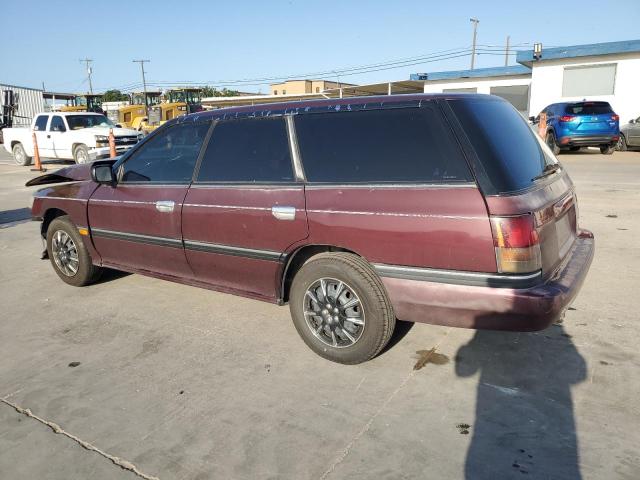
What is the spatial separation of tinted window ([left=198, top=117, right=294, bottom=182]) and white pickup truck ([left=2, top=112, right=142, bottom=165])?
12.0m

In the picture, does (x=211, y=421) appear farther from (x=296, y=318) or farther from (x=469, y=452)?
(x=469, y=452)

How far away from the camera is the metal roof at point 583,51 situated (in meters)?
19.5

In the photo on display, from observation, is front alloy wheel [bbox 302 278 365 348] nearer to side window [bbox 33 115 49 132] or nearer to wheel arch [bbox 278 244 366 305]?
wheel arch [bbox 278 244 366 305]

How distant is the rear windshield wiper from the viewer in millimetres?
3065

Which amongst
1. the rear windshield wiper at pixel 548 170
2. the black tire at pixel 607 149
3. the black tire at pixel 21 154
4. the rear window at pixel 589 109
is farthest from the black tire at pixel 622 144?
the black tire at pixel 21 154

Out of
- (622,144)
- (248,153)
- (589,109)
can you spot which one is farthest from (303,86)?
(248,153)

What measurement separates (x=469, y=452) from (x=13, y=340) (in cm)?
350

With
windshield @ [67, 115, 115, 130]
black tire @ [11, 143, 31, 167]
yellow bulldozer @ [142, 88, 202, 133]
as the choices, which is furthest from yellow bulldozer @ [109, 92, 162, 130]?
windshield @ [67, 115, 115, 130]

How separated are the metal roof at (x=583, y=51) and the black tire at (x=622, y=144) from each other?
4.38 meters

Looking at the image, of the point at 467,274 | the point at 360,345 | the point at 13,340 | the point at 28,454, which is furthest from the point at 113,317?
the point at 467,274

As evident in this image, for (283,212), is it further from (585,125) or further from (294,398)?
(585,125)

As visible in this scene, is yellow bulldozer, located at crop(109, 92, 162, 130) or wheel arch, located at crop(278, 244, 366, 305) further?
yellow bulldozer, located at crop(109, 92, 162, 130)

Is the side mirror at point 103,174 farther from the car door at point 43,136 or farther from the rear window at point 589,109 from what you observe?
the rear window at point 589,109

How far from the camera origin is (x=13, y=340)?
3.91 m
